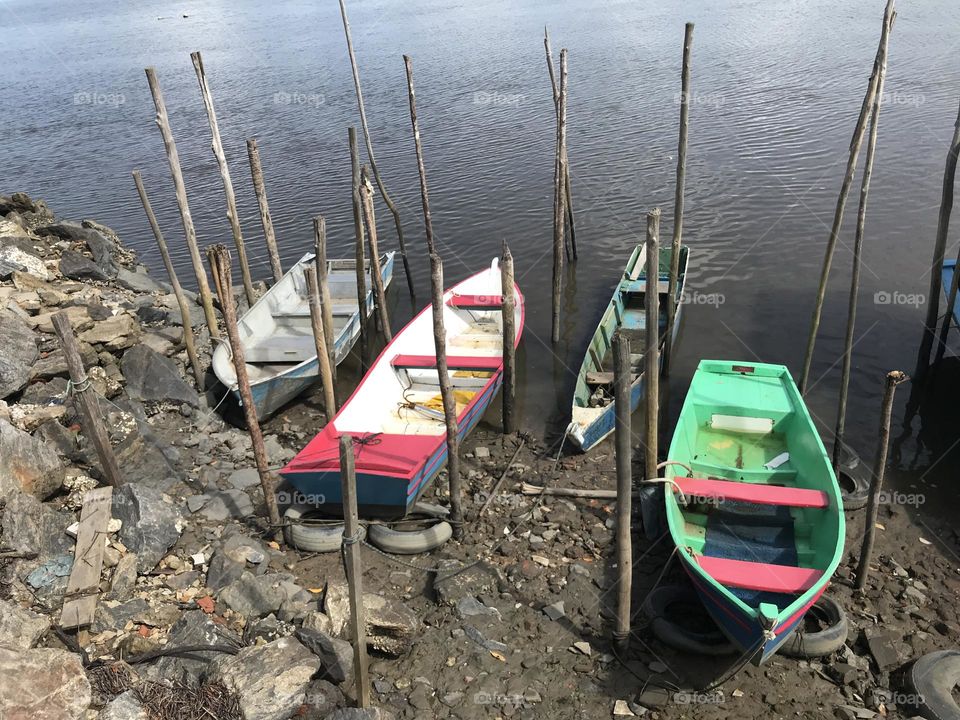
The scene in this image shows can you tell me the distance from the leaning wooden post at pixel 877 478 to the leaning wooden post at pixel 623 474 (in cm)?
328

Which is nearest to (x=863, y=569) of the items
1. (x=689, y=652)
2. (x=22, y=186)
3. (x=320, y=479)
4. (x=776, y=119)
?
(x=689, y=652)

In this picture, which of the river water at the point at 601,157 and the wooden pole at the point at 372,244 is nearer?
the wooden pole at the point at 372,244

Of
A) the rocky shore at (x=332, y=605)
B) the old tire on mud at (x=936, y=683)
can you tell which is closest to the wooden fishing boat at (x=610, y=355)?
the rocky shore at (x=332, y=605)

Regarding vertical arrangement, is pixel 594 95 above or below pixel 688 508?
above

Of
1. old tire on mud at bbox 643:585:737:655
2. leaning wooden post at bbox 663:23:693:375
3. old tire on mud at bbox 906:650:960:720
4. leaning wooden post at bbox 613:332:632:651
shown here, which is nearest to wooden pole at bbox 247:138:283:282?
leaning wooden post at bbox 663:23:693:375

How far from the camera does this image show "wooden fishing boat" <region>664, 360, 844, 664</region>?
8.14m

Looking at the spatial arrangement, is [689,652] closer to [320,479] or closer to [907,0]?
[320,479]

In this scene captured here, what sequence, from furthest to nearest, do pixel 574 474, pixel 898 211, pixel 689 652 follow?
pixel 898 211, pixel 574 474, pixel 689 652

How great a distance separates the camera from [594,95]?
3338 centimetres

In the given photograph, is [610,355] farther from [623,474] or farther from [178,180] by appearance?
[178,180]

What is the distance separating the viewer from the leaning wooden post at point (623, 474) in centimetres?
755

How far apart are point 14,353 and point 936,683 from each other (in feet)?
45.9

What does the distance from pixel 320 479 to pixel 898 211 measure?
63.6 feet

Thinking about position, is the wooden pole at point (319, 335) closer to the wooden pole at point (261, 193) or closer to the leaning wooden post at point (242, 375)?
the leaning wooden post at point (242, 375)
